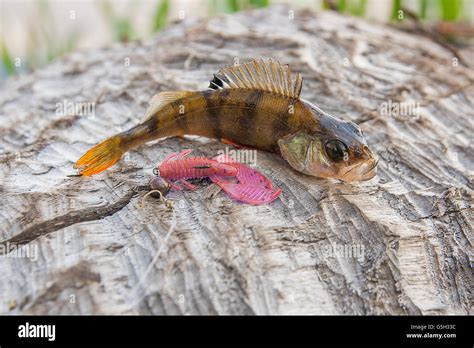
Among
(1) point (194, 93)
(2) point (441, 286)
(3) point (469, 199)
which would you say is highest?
(1) point (194, 93)

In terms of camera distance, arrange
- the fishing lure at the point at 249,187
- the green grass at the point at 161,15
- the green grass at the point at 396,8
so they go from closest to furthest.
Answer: the fishing lure at the point at 249,187, the green grass at the point at 396,8, the green grass at the point at 161,15

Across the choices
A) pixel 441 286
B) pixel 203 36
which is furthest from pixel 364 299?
pixel 203 36

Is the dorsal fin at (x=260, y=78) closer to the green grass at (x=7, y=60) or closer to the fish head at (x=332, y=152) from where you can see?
the fish head at (x=332, y=152)

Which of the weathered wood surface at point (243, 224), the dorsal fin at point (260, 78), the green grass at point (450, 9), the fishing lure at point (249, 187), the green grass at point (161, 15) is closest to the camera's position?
the weathered wood surface at point (243, 224)

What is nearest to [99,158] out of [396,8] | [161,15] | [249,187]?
[249,187]

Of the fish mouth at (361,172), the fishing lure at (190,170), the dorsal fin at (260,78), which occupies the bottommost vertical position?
the fishing lure at (190,170)

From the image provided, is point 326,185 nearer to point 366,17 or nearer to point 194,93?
point 194,93

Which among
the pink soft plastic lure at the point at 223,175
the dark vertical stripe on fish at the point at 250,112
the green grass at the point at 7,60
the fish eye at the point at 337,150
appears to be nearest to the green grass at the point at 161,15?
the green grass at the point at 7,60
